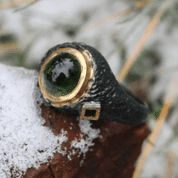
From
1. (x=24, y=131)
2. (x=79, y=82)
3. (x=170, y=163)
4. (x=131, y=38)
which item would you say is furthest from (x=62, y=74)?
(x=170, y=163)

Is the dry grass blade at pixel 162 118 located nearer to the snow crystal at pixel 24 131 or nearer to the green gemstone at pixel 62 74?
the snow crystal at pixel 24 131

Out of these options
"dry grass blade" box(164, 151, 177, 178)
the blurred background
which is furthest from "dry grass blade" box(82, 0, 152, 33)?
"dry grass blade" box(164, 151, 177, 178)

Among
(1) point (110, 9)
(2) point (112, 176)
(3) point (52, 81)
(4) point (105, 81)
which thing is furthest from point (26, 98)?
(1) point (110, 9)

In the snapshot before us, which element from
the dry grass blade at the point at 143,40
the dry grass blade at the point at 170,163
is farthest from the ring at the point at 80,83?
the dry grass blade at the point at 170,163

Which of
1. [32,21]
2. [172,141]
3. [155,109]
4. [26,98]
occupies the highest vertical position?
[32,21]

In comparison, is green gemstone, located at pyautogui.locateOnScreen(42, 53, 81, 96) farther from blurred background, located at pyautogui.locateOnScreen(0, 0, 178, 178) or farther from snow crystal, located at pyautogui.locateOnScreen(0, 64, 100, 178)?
blurred background, located at pyautogui.locateOnScreen(0, 0, 178, 178)

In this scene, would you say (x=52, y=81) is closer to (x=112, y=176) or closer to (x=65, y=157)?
(x=65, y=157)

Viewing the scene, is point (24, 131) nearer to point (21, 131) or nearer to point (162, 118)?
point (21, 131)
